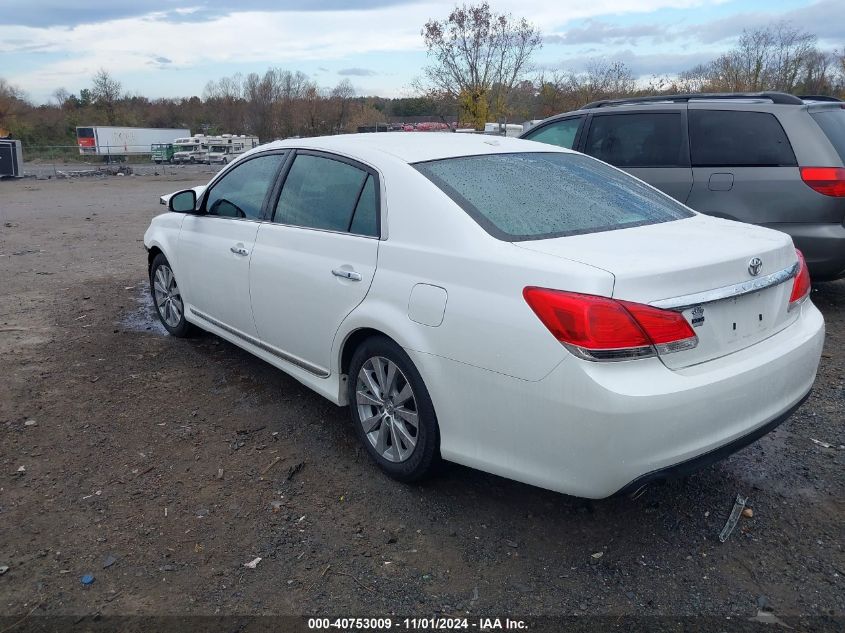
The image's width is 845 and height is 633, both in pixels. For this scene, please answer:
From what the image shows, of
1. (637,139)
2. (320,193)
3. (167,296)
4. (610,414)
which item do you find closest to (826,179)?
(637,139)

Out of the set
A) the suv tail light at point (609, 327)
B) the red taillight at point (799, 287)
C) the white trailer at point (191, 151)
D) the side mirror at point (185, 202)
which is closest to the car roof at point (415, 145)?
the side mirror at point (185, 202)

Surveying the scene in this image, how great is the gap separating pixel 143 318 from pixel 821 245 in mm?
5856

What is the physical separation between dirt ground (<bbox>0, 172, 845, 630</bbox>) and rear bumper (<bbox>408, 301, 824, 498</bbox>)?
414mm

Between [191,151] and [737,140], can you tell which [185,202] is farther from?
[191,151]

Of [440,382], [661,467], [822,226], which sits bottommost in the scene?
[661,467]

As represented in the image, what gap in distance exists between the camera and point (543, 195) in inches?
137

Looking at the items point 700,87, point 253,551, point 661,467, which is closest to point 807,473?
point 661,467

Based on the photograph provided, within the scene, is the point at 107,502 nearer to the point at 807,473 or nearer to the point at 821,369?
the point at 807,473

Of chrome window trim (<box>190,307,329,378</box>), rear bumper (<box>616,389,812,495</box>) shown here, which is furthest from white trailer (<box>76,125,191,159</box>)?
rear bumper (<box>616,389,812,495</box>)

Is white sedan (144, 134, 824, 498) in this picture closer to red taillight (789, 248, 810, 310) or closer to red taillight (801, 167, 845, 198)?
red taillight (789, 248, 810, 310)

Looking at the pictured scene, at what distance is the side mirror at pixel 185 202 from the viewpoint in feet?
17.1

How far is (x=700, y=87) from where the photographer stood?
29906 millimetres

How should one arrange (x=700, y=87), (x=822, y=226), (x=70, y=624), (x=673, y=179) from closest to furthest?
(x=70, y=624), (x=822, y=226), (x=673, y=179), (x=700, y=87)

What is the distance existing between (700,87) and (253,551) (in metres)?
31.4
